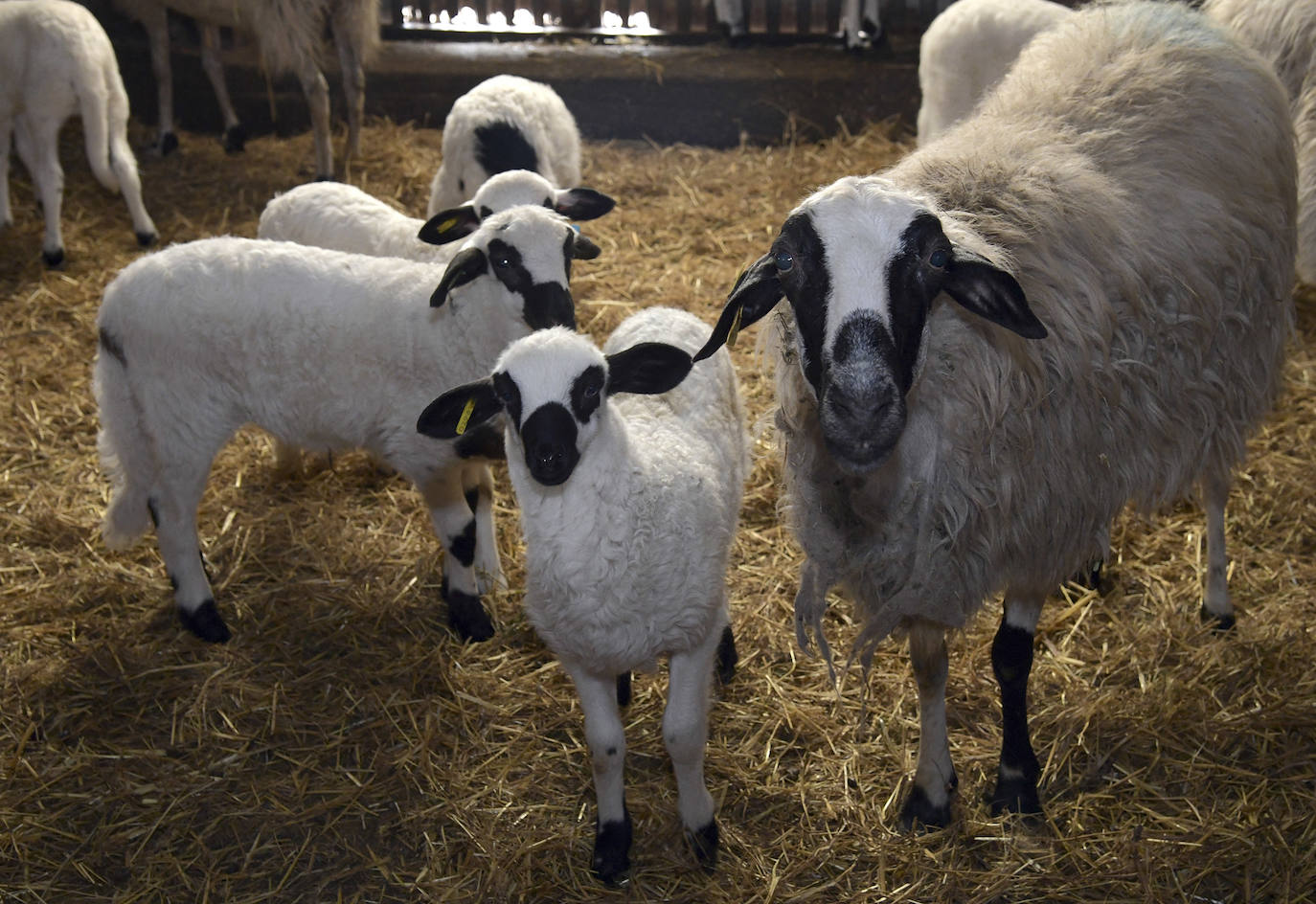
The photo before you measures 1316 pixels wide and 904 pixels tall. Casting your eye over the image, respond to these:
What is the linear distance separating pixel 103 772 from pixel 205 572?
999 millimetres

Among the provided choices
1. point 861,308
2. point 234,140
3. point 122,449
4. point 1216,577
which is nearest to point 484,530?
point 122,449

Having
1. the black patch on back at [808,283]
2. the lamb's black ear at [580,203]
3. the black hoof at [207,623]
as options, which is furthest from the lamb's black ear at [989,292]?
the black hoof at [207,623]

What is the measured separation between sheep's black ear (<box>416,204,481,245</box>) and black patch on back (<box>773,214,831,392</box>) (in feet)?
6.77

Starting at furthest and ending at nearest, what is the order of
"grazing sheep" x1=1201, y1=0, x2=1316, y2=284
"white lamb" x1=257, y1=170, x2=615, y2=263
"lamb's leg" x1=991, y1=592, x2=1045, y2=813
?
"grazing sheep" x1=1201, y1=0, x2=1316, y2=284 < "white lamb" x1=257, y1=170, x2=615, y2=263 < "lamb's leg" x1=991, y1=592, x2=1045, y2=813

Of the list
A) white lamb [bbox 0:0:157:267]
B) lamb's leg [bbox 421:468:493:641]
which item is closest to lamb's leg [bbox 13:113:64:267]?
white lamb [bbox 0:0:157:267]

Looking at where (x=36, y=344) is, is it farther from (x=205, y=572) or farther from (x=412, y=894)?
(x=412, y=894)

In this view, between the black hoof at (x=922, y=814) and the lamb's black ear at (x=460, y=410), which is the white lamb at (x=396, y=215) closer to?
the lamb's black ear at (x=460, y=410)

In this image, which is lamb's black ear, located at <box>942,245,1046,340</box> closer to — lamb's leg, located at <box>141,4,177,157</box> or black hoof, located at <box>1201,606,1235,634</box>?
black hoof, located at <box>1201,606,1235,634</box>

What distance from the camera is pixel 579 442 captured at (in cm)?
266

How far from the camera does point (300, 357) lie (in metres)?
3.81

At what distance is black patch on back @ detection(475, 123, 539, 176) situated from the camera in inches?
214

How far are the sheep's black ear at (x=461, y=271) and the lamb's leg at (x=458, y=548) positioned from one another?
618 mm

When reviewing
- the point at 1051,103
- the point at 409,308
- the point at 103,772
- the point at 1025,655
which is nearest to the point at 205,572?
the point at 103,772

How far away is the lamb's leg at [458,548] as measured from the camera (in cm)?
386
